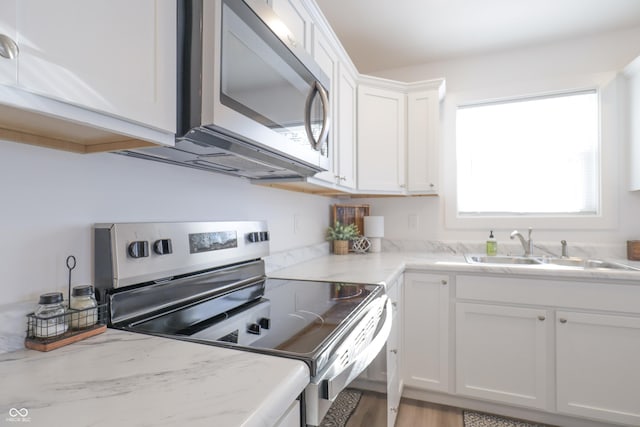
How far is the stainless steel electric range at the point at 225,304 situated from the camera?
692 millimetres

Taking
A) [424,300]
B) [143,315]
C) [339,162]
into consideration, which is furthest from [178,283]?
[424,300]

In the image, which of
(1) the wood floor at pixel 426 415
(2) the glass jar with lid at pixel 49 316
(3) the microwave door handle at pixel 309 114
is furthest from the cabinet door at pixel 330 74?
(1) the wood floor at pixel 426 415

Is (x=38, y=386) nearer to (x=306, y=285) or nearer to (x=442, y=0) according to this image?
(x=306, y=285)

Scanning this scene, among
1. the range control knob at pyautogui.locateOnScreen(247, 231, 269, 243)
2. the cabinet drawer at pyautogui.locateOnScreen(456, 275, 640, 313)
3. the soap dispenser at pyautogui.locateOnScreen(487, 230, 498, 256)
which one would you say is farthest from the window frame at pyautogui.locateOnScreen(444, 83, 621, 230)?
the range control knob at pyautogui.locateOnScreen(247, 231, 269, 243)

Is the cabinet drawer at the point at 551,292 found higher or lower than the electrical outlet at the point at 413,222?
lower

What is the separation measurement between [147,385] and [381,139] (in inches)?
81.5

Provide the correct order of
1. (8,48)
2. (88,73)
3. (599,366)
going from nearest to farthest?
1. (8,48)
2. (88,73)
3. (599,366)

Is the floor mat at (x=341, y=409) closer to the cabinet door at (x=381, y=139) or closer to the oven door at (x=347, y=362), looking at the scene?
the oven door at (x=347, y=362)

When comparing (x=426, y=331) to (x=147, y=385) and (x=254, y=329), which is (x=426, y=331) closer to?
(x=254, y=329)

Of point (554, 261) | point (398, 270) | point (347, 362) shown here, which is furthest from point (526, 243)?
point (347, 362)

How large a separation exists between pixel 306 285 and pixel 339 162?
795mm

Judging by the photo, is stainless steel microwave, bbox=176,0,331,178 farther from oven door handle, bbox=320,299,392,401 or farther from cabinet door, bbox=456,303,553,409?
cabinet door, bbox=456,303,553,409

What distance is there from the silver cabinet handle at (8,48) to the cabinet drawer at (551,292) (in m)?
1.97

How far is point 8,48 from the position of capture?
0.43 metres
